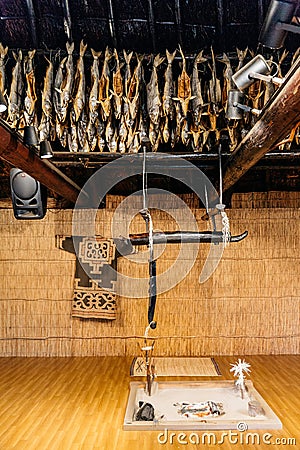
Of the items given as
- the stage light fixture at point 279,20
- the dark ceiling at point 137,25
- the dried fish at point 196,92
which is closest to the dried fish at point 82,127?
the dark ceiling at point 137,25

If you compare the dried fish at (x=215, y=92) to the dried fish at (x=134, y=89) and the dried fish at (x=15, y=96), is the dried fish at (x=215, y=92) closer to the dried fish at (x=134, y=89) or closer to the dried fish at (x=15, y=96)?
the dried fish at (x=134, y=89)

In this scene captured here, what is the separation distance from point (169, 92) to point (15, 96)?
128 centimetres

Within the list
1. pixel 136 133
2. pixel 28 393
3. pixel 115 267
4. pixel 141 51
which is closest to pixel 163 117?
pixel 136 133

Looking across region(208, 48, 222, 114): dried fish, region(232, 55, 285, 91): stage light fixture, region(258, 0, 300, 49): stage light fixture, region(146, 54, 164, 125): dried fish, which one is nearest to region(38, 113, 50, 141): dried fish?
region(146, 54, 164, 125): dried fish

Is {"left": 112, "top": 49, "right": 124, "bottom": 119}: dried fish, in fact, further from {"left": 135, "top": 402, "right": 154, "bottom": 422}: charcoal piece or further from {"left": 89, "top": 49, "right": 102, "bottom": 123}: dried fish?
{"left": 135, "top": 402, "right": 154, "bottom": 422}: charcoal piece

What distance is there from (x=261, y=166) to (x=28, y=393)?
309cm

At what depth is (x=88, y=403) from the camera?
4059mm

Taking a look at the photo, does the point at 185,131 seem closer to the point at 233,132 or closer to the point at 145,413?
the point at 233,132

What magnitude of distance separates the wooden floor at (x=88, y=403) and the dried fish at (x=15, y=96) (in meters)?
2.38

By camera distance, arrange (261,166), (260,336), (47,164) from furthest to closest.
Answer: (260,336) < (261,166) < (47,164)

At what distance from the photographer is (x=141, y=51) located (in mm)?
4441

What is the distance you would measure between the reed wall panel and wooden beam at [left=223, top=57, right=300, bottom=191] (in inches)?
84.3

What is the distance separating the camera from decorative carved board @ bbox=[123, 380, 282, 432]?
11.5 ft

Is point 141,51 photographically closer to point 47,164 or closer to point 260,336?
point 47,164
